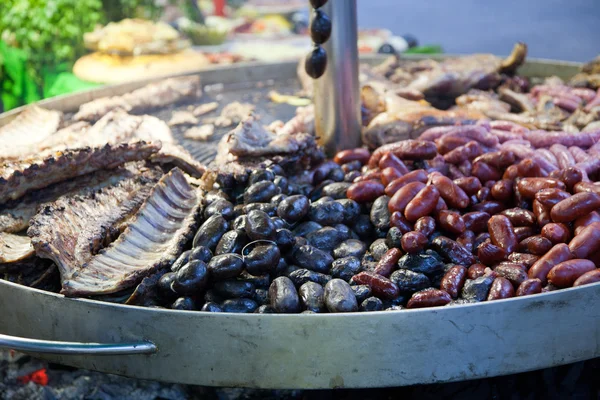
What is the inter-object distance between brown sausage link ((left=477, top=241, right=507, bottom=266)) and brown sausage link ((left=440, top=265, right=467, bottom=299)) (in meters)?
0.16

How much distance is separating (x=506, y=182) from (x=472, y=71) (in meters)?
2.49

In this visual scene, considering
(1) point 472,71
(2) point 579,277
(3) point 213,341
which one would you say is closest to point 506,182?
(2) point 579,277

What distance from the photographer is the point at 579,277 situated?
217 centimetres

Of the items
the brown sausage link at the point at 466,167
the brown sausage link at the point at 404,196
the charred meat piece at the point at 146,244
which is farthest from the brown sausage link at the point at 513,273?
the charred meat piece at the point at 146,244

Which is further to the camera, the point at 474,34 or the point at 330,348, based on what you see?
the point at 474,34

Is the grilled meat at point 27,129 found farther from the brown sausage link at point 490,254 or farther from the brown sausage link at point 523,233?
the brown sausage link at point 523,233

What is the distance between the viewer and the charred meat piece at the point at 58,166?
2799 mm

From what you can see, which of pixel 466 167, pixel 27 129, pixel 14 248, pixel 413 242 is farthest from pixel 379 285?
pixel 27 129

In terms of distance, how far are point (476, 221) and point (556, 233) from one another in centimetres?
38

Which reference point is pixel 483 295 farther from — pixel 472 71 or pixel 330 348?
pixel 472 71

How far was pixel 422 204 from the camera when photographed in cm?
266

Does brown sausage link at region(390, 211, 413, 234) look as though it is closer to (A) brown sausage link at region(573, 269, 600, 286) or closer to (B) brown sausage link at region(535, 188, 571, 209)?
(B) brown sausage link at region(535, 188, 571, 209)

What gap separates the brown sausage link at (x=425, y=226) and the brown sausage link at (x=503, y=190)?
1.59ft

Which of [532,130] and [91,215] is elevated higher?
[91,215]
